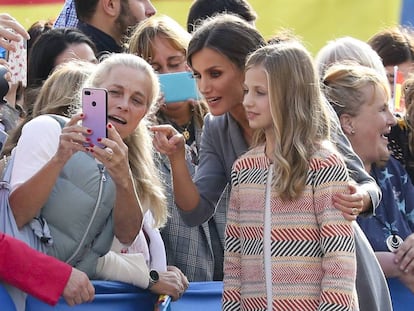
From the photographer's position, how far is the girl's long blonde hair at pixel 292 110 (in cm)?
387

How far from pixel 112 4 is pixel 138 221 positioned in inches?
83.9

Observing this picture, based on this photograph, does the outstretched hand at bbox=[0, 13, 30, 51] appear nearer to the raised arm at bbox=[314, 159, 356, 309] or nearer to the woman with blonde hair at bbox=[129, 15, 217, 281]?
the woman with blonde hair at bbox=[129, 15, 217, 281]

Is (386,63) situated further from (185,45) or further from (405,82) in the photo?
(185,45)

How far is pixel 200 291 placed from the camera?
174 inches

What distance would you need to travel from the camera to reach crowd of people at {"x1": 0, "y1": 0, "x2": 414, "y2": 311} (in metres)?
3.80

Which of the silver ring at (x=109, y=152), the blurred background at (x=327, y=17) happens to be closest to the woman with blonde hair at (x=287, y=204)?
the silver ring at (x=109, y=152)

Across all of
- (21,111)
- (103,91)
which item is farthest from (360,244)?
(21,111)

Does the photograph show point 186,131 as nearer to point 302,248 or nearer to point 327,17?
point 302,248

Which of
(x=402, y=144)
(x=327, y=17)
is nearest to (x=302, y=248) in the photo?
(x=402, y=144)

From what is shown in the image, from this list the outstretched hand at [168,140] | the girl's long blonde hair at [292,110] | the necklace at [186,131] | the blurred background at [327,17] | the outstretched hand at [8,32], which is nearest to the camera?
the girl's long blonde hair at [292,110]

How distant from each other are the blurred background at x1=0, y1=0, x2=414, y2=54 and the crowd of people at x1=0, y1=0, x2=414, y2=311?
2.25 meters

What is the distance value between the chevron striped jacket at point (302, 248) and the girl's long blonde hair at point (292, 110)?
2.2 inches

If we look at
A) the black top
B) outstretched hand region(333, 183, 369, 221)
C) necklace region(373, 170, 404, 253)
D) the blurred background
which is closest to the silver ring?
outstretched hand region(333, 183, 369, 221)

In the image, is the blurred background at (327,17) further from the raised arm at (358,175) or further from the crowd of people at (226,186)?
the raised arm at (358,175)
